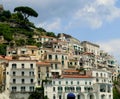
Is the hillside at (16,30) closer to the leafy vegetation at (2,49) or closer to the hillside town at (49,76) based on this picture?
the leafy vegetation at (2,49)

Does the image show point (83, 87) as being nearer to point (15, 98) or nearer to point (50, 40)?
point (15, 98)

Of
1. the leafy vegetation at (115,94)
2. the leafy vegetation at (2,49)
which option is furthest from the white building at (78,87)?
the leafy vegetation at (2,49)

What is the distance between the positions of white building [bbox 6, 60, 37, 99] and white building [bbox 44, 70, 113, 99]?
4.10 metres

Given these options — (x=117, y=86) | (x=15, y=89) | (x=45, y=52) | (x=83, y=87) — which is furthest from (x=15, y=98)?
(x=117, y=86)

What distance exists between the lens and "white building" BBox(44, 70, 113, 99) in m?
98.7

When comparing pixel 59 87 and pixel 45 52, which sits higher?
pixel 45 52

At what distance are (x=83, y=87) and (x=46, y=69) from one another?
1029 cm

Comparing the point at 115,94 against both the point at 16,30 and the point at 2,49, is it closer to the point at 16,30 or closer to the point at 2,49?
the point at 2,49

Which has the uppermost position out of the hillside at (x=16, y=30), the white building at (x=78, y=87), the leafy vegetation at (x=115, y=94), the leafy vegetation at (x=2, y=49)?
the hillside at (x=16, y=30)

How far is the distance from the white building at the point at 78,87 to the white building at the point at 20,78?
410 cm

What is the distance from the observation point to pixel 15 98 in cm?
9525

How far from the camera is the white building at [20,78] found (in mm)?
95688

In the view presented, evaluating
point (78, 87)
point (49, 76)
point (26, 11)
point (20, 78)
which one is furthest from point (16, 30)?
point (78, 87)

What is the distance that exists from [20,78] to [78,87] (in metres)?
14.9
